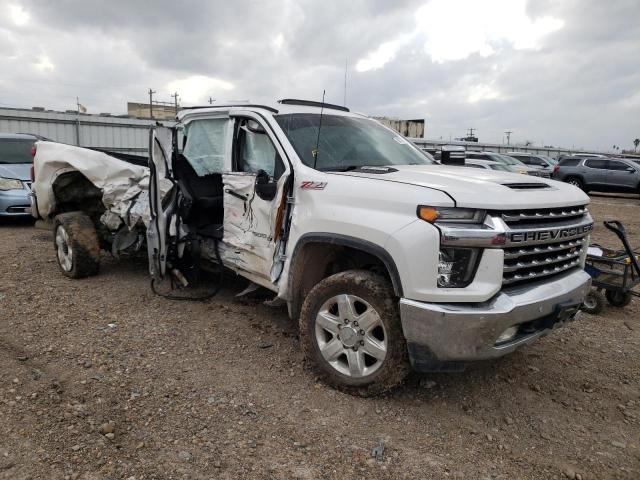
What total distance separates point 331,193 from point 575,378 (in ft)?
7.57

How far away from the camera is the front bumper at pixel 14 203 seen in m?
8.98

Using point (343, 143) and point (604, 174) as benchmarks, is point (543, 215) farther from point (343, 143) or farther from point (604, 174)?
point (604, 174)

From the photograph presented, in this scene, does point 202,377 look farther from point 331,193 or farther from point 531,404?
point 531,404

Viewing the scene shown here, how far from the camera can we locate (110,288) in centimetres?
563

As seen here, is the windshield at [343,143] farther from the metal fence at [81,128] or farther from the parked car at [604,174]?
the parked car at [604,174]

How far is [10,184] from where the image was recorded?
360 inches

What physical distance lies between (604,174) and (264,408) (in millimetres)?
21217

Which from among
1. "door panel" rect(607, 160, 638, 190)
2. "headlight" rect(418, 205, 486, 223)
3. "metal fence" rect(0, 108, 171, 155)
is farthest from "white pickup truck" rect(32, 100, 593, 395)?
"door panel" rect(607, 160, 638, 190)

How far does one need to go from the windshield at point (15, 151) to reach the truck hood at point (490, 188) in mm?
8766

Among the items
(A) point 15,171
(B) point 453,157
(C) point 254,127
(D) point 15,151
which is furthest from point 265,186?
(D) point 15,151

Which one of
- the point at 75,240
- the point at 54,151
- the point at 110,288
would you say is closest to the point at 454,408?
the point at 110,288

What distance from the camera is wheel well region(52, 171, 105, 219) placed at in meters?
6.10

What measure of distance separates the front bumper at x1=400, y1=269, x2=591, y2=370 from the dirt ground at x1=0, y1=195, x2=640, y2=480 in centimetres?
34

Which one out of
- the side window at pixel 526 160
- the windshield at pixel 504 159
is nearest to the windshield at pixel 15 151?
the windshield at pixel 504 159
